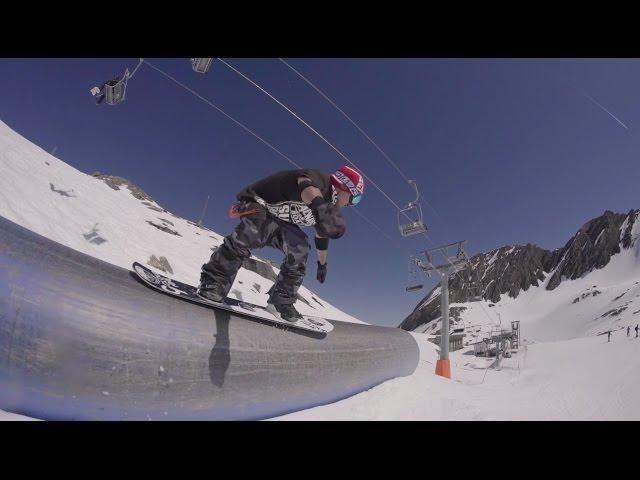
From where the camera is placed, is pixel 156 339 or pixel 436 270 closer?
pixel 156 339

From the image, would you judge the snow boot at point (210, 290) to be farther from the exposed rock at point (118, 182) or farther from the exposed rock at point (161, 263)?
the exposed rock at point (118, 182)

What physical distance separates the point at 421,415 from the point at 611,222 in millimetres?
191571

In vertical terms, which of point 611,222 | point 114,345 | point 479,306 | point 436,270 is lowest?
point 114,345

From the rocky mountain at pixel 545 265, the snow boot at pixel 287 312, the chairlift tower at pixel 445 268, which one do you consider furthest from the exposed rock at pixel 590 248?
the snow boot at pixel 287 312

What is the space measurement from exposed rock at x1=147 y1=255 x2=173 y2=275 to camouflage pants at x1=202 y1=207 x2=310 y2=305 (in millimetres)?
24316

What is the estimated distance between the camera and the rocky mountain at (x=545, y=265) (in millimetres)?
129750

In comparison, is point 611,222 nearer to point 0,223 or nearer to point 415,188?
point 415,188

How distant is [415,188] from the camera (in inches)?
579

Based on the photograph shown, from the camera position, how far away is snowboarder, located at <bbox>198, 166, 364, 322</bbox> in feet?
12.8

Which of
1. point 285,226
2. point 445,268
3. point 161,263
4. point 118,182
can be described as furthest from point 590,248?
point 118,182

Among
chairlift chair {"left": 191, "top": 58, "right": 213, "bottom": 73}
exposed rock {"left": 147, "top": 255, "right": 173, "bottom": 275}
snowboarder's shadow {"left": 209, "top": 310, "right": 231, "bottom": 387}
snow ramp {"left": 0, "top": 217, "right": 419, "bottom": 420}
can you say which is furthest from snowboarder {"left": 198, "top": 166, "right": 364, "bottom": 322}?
exposed rock {"left": 147, "top": 255, "right": 173, "bottom": 275}

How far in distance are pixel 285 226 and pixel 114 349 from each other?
2.58m

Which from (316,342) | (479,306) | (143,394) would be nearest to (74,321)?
(143,394)

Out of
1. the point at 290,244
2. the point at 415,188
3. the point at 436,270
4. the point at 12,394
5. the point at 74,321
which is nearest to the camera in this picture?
the point at 12,394
